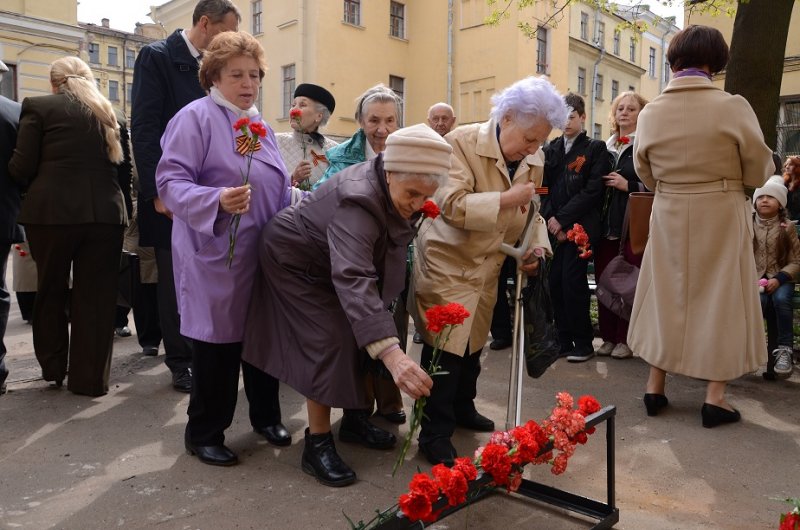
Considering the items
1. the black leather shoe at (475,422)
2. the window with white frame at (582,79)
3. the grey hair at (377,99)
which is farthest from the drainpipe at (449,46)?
the black leather shoe at (475,422)

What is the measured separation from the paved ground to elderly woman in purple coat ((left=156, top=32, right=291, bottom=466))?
35cm

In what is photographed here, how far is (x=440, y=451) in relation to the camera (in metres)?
3.38

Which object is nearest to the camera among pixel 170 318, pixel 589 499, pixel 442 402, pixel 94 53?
pixel 589 499

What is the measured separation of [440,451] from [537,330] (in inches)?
29.7

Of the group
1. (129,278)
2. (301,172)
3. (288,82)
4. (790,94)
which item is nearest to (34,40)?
(288,82)

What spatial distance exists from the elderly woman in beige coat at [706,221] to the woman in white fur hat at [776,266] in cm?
109

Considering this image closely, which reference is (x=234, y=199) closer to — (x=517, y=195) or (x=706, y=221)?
(x=517, y=195)

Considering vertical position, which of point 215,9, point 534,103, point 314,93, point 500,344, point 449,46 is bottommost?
A: point 500,344

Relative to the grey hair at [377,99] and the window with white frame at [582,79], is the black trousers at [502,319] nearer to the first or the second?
the grey hair at [377,99]

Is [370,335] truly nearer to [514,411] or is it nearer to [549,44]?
[514,411]

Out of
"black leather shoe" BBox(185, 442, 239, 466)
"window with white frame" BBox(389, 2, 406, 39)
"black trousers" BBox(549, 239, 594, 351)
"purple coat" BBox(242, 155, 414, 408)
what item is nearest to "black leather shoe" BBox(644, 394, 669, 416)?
"black trousers" BBox(549, 239, 594, 351)

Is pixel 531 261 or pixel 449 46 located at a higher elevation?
pixel 449 46

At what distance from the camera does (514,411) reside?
11.5 feet

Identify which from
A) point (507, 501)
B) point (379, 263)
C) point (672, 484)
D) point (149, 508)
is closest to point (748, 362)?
point (672, 484)
